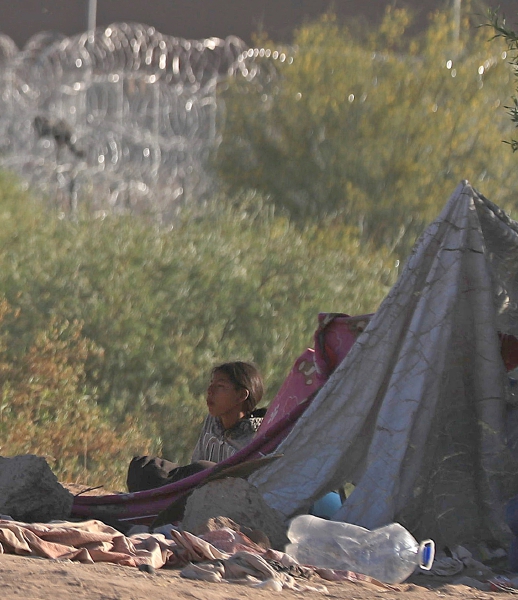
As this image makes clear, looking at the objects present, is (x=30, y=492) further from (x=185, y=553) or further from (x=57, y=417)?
(x=57, y=417)

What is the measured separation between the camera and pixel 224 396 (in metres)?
5.76

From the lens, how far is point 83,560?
3.86m

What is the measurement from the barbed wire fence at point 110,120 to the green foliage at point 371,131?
0.46m

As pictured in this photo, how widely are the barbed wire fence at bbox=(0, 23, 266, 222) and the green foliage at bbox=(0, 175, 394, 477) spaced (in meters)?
2.22

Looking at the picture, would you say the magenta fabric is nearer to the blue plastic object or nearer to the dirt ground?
the blue plastic object

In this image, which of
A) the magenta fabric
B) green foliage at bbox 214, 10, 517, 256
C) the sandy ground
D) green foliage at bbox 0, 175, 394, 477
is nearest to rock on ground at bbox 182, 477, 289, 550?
the magenta fabric

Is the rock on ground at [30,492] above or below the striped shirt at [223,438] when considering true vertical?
above

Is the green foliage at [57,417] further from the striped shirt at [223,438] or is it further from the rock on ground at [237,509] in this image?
the rock on ground at [237,509]

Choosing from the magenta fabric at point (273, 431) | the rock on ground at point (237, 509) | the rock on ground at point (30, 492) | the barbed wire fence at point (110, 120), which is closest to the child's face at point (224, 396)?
the magenta fabric at point (273, 431)

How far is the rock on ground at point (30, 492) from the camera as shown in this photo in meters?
4.74

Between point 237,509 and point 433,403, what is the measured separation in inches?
37.3

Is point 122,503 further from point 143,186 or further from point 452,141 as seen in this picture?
point 452,141

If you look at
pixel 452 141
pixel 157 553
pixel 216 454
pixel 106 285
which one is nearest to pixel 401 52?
pixel 452 141

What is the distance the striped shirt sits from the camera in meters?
5.73
